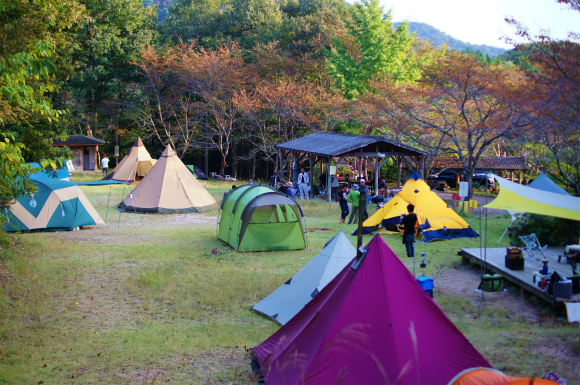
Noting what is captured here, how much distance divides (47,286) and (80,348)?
3.21 m

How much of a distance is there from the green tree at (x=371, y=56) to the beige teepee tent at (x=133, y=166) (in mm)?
12874

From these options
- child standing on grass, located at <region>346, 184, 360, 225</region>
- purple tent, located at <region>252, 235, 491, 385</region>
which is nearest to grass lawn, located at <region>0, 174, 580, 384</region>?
purple tent, located at <region>252, 235, 491, 385</region>

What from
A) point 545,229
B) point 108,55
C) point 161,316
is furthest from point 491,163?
point 108,55

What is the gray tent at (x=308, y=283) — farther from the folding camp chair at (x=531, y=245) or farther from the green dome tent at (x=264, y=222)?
the folding camp chair at (x=531, y=245)

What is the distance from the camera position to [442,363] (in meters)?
4.40

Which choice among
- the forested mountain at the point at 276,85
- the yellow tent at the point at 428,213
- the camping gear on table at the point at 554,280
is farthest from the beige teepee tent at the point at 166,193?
the camping gear on table at the point at 554,280

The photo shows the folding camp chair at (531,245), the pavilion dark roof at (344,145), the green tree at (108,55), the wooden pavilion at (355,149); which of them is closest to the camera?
the folding camp chair at (531,245)

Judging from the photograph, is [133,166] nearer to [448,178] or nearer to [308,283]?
[448,178]

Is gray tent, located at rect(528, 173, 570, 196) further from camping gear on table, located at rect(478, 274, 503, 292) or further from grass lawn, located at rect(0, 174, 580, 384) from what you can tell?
camping gear on table, located at rect(478, 274, 503, 292)

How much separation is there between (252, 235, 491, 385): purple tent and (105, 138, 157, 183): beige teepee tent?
84.6 ft

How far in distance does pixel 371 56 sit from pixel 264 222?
807 inches

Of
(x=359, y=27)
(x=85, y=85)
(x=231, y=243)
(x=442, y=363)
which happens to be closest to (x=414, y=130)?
(x=359, y=27)

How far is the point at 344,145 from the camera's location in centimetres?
2098

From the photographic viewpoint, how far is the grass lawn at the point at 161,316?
5594mm
